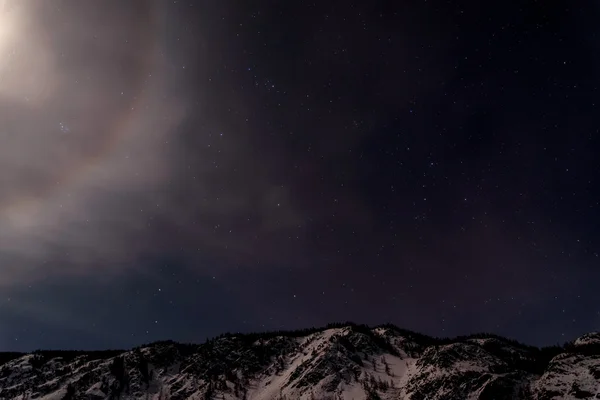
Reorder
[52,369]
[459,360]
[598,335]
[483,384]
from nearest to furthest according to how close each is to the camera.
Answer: [483,384], [459,360], [598,335], [52,369]

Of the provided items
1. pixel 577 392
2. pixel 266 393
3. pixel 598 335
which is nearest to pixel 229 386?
pixel 266 393

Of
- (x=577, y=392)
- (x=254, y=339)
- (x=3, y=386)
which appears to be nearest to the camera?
(x=577, y=392)

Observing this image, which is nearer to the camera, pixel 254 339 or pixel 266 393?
pixel 266 393

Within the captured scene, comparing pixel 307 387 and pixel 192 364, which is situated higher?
pixel 192 364

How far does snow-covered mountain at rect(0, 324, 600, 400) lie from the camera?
71.6 meters

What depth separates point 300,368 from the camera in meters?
99.0

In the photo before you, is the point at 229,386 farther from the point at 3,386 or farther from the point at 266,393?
the point at 3,386

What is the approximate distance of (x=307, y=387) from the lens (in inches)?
3452

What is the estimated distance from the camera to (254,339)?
429ft

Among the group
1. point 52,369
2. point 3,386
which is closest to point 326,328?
point 52,369

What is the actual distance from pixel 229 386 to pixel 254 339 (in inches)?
1205

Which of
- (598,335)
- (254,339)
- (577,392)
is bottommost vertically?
(577,392)

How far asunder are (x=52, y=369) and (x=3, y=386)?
12.2 metres

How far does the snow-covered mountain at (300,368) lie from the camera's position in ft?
235
